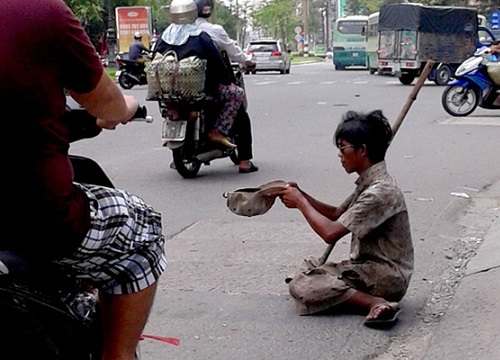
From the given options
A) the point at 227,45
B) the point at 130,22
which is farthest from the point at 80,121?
the point at 130,22

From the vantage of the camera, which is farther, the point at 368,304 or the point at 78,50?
the point at 368,304

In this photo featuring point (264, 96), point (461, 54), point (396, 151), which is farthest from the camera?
point (461, 54)

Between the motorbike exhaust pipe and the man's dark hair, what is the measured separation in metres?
4.31

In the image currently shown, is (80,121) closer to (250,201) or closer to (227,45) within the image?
(250,201)

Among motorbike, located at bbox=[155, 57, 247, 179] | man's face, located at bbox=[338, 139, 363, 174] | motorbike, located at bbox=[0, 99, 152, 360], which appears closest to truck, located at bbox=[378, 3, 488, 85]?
motorbike, located at bbox=[155, 57, 247, 179]

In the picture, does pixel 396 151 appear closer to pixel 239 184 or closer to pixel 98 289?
pixel 239 184

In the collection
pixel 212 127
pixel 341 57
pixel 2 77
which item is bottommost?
pixel 341 57

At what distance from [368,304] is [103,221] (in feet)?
7.87

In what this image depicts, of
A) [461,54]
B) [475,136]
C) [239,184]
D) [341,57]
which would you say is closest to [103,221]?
[239,184]

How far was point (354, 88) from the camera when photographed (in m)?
25.3

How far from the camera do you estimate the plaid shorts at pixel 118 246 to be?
246 centimetres

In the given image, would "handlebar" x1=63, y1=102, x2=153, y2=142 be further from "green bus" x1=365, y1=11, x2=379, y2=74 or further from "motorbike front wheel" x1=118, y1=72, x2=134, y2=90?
"green bus" x1=365, y1=11, x2=379, y2=74

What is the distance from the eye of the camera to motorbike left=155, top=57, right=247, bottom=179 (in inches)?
329

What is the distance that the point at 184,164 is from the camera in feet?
28.7
